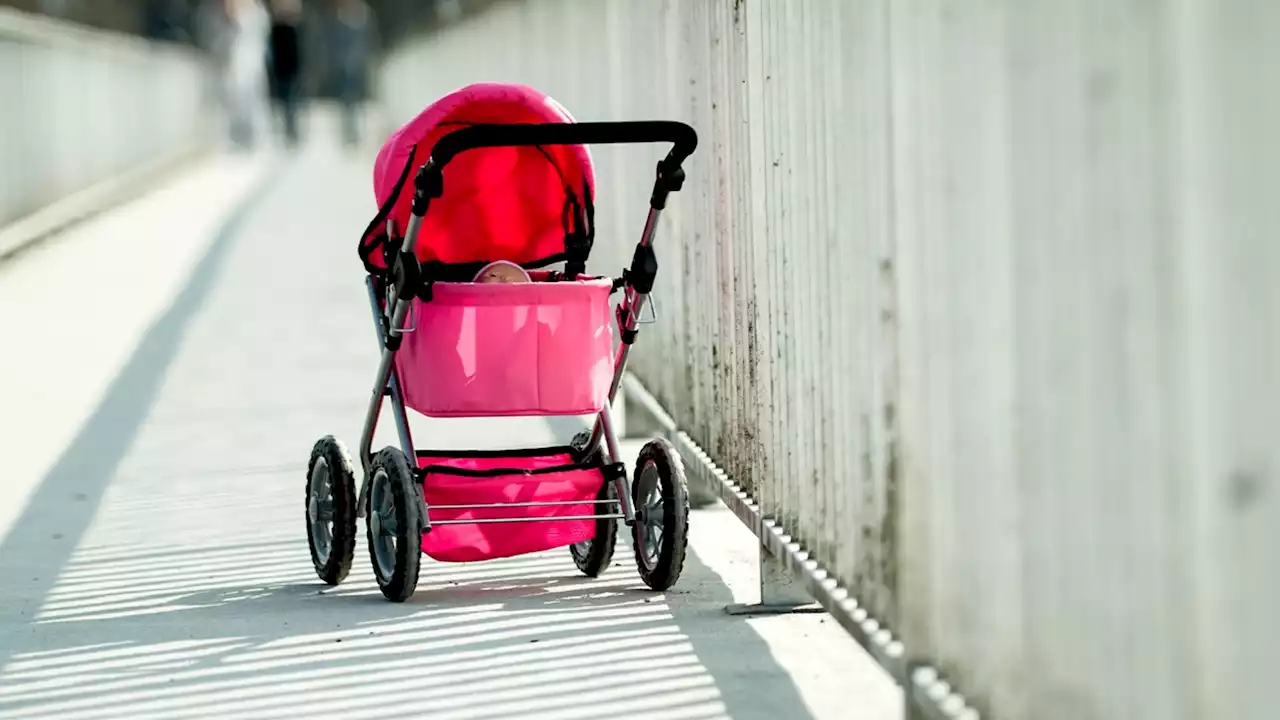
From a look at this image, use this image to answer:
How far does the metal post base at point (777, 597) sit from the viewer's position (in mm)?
5512

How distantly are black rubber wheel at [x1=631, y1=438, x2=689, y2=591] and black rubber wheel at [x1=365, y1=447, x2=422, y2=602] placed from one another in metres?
0.56

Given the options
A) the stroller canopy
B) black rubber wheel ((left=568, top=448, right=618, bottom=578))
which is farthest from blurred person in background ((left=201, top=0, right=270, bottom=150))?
black rubber wheel ((left=568, top=448, right=618, bottom=578))

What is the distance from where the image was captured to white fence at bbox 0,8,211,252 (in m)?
15.4

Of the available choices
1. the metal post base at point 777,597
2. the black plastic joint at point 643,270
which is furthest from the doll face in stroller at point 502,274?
the metal post base at point 777,597

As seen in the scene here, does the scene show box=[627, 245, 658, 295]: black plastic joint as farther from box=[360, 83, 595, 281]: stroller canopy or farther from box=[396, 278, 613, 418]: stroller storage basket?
box=[360, 83, 595, 281]: stroller canopy

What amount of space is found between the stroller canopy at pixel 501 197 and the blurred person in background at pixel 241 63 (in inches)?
1127

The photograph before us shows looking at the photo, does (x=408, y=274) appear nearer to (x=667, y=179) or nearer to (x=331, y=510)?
(x=667, y=179)

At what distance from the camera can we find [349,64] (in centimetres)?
3691

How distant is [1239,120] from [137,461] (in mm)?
6344

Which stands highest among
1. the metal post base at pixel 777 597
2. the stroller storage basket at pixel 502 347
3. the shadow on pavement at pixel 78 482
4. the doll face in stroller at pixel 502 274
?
the doll face in stroller at pixel 502 274

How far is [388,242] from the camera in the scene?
18.8 ft

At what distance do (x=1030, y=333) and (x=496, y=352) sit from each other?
2425 millimetres

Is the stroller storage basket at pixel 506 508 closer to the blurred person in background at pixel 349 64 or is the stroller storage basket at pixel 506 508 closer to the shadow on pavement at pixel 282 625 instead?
the shadow on pavement at pixel 282 625

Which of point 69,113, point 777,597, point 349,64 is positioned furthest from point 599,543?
point 349,64
